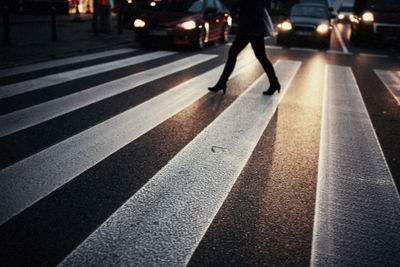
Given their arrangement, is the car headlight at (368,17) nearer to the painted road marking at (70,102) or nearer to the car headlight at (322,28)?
the car headlight at (322,28)

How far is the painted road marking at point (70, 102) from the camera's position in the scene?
13.8ft

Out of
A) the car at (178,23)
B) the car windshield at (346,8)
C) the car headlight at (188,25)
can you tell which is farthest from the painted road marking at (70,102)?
the car windshield at (346,8)

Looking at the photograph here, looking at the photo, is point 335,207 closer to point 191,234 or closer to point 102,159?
point 191,234

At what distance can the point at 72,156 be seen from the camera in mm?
3344

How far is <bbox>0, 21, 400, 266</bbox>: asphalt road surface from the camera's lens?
215cm

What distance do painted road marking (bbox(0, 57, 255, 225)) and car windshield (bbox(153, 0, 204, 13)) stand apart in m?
7.38

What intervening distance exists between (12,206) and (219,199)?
4.54 ft

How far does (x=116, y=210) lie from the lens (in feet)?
8.18

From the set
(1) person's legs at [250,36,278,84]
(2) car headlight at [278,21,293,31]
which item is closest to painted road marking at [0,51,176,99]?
(1) person's legs at [250,36,278,84]

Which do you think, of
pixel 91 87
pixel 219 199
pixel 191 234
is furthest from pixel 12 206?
pixel 91 87

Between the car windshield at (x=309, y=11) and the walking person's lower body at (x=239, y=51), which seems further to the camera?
the car windshield at (x=309, y=11)

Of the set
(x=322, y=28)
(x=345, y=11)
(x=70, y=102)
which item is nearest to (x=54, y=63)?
(x=70, y=102)

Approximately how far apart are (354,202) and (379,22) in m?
13.6

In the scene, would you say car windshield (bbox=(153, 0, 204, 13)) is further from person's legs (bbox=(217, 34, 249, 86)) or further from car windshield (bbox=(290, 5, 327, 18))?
person's legs (bbox=(217, 34, 249, 86))
